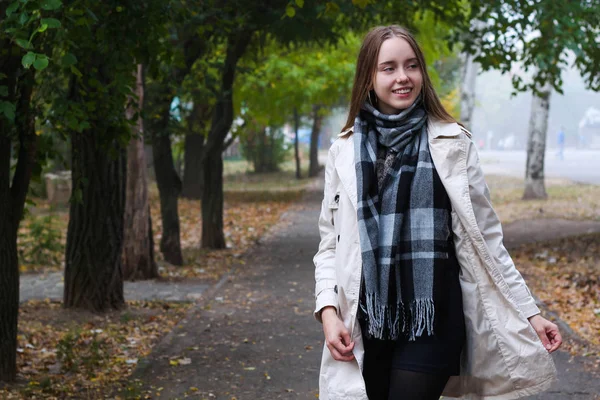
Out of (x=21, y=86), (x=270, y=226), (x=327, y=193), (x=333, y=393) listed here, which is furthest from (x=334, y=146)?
(x=270, y=226)

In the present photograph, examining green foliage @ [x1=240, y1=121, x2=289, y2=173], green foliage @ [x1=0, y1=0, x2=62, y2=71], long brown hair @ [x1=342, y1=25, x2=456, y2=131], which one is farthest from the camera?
green foliage @ [x1=240, y1=121, x2=289, y2=173]

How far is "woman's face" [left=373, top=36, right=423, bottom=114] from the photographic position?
306 cm

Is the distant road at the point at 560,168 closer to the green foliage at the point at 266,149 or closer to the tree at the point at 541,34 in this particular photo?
the green foliage at the point at 266,149

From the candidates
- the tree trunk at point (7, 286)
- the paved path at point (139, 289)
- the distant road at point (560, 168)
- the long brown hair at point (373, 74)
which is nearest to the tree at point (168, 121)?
the paved path at point (139, 289)

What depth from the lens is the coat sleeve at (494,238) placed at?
2.97m

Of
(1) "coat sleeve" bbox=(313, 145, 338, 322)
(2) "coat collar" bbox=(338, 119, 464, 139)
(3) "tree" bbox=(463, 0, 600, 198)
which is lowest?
(1) "coat sleeve" bbox=(313, 145, 338, 322)

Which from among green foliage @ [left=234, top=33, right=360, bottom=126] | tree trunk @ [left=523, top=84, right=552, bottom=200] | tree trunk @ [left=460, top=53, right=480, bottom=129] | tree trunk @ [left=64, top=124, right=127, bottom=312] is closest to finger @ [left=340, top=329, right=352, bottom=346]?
tree trunk @ [left=64, top=124, right=127, bottom=312]

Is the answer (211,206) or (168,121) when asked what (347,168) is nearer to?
(168,121)

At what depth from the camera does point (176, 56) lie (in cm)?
757

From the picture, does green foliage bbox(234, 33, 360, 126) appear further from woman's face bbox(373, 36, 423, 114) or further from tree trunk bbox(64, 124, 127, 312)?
woman's face bbox(373, 36, 423, 114)

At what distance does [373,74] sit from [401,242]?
0.59 metres

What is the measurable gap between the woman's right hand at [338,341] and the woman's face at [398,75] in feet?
2.42

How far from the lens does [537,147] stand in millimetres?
24609

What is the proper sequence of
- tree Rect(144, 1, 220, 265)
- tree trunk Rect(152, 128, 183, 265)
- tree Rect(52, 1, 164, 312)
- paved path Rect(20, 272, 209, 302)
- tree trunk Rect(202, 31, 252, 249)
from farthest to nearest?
tree trunk Rect(202, 31, 252, 249) < tree trunk Rect(152, 128, 183, 265) < tree Rect(144, 1, 220, 265) < paved path Rect(20, 272, 209, 302) < tree Rect(52, 1, 164, 312)
